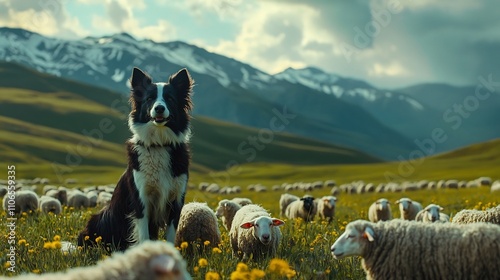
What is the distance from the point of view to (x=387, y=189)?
47781mm

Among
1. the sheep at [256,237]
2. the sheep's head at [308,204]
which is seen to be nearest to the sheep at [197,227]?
the sheep at [256,237]

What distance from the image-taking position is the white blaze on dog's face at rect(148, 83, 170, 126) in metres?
8.00

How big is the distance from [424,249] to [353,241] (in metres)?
0.86

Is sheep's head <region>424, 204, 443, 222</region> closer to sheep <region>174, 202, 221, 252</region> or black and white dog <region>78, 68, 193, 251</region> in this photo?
sheep <region>174, 202, 221, 252</region>

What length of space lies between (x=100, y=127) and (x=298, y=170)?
223 ft

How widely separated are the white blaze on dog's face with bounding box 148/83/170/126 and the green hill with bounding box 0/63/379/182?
65.9m

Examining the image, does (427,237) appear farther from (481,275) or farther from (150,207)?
(150,207)

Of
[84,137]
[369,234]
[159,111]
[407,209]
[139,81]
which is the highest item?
[84,137]

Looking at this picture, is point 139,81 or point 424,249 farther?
point 139,81

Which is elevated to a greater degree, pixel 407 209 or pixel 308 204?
pixel 407 209

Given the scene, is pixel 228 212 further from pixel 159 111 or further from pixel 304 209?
pixel 159 111

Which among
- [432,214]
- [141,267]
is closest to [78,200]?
[432,214]

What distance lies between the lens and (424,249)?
6.69 m

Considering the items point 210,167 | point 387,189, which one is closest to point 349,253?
point 387,189
